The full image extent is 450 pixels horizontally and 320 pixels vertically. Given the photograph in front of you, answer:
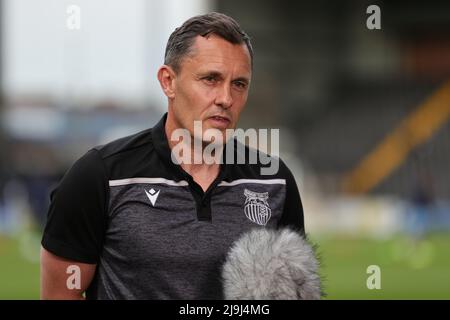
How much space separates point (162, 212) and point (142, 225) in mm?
75

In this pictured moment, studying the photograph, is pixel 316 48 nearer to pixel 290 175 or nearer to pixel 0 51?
pixel 0 51

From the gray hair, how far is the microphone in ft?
2.14

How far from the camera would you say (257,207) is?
2.85 meters

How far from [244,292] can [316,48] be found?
101ft

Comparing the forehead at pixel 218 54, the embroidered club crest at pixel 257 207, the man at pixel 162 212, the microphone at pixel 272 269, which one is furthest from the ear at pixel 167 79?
the microphone at pixel 272 269

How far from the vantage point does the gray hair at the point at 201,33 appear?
8.73 feet

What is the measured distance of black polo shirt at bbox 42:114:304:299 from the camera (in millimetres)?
2643

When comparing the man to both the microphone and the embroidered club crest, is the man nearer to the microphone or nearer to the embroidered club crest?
the embroidered club crest

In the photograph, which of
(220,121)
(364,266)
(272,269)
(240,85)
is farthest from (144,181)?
(364,266)

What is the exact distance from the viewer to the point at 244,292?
218cm

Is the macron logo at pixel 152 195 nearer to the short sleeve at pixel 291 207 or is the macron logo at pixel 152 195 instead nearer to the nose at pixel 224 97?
the nose at pixel 224 97

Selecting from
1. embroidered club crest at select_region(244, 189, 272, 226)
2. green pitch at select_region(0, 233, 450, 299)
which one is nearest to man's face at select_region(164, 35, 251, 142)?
embroidered club crest at select_region(244, 189, 272, 226)

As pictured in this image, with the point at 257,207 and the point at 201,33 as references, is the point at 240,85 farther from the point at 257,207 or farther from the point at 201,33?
the point at 257,207

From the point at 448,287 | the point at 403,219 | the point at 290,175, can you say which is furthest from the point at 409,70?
the point at 290,175
